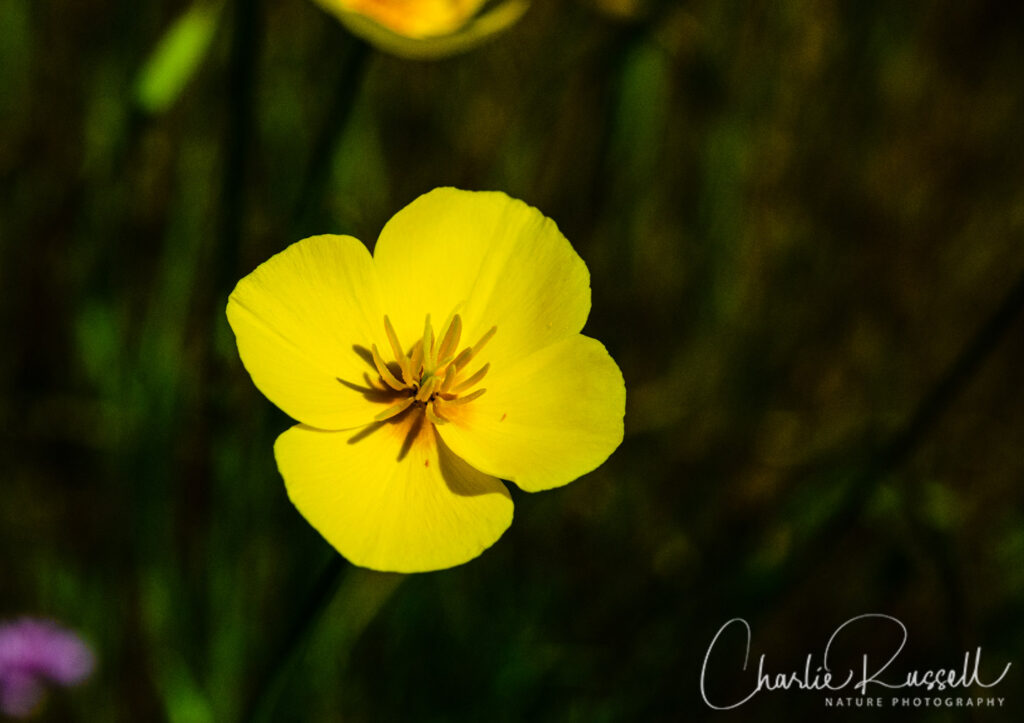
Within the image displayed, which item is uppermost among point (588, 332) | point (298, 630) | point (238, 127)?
point (588, 332)

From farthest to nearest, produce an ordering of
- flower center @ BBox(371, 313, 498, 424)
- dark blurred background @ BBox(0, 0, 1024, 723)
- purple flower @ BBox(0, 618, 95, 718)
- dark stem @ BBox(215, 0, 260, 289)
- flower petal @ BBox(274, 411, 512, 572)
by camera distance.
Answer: dark blurred background @ BBox(0, 0, 1024, 723)
purple flower @ BBox(0, 618, 95, 718)
dark stem @ BBox(215, 0, 260, 289)
flower center @ BBox(371, 313, 498, 424)
flower petal @ BBox(274, 411, 512, 572)

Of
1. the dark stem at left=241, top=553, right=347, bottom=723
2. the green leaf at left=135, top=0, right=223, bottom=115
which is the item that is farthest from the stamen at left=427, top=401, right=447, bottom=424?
the green leaf at left=135, top=0, right=223, bottom=115

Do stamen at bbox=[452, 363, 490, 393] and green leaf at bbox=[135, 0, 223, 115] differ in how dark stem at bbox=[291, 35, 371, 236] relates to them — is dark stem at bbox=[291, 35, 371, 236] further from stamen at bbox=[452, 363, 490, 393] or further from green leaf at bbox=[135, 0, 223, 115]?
stamen at bbox=[452, 363, 490, 393]

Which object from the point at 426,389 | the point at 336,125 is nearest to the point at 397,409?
the point at 426,389

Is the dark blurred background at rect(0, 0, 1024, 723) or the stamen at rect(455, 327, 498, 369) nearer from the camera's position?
the stamen at rect(455, 327, 498, 369)

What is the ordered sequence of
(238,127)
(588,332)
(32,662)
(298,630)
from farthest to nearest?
1. (588,332)
2. (32,662)
3. (238,127)
4. (298,630)

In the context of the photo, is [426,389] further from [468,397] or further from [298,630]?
[298,630]

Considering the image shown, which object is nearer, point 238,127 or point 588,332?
point 238,127
